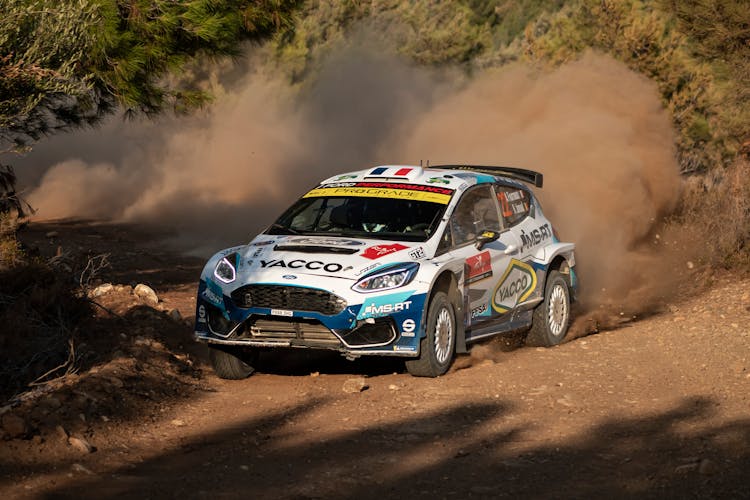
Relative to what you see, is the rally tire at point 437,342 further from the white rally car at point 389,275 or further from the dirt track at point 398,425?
the dirt track at point 398,425

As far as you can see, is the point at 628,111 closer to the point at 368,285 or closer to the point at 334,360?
the point at 334,360

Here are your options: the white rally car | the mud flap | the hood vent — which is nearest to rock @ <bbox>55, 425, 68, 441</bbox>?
the white rally car

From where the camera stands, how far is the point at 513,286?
10805mm

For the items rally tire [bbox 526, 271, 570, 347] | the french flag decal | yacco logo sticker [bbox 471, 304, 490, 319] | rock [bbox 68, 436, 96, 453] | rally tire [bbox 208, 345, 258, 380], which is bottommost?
rally tire [bbox 526, 271, 570, 347]

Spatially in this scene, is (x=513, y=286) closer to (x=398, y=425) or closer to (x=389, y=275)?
(x=389, y=275)

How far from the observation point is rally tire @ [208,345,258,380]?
31.6ft

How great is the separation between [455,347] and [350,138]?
20663mm

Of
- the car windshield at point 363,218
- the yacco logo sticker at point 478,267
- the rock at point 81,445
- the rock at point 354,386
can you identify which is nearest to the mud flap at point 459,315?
the yacco logo sticker at point 478,267

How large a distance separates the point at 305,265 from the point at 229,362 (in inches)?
45.3

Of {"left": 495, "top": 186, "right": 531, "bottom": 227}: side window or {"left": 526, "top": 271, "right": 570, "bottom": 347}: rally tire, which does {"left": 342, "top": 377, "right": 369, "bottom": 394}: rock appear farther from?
{"left": 526, "top": 271, "right": 570, "bottom": 347}: rally tire

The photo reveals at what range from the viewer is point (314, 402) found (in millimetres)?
8727

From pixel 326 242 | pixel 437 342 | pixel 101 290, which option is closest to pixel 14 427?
pixel 326 242

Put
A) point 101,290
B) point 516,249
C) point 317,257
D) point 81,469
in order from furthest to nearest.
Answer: point 101,290
point 516,249
point 317,257
point 81,469

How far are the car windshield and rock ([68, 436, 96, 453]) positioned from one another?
10.9 feet
